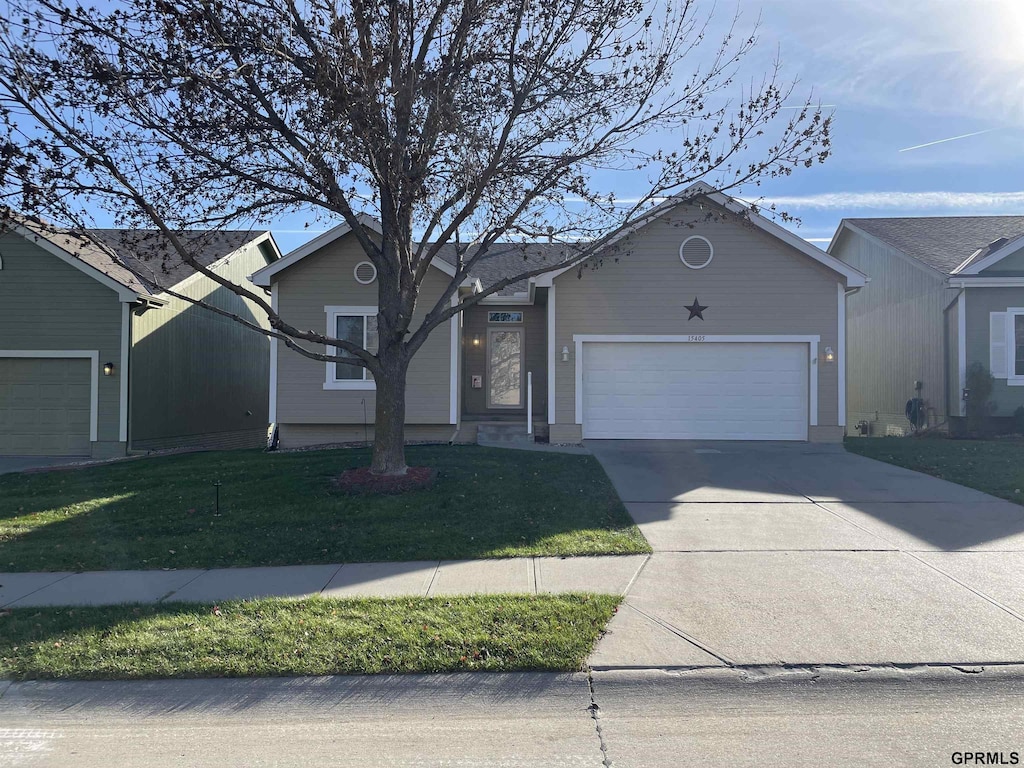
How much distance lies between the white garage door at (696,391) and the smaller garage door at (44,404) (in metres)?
11.4

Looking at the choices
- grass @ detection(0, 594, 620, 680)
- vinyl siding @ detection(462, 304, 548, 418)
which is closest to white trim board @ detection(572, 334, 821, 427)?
vinyl siding @ detection(462, 304, 548, 418)

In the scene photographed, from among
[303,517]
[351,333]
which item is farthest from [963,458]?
[351,333]

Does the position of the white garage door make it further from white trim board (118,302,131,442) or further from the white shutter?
white trim board (118,302,131,442)

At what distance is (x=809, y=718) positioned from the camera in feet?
13.2

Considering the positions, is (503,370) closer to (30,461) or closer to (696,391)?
(696,391)

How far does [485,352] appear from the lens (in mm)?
16984

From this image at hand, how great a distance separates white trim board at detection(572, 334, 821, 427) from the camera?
1435cm

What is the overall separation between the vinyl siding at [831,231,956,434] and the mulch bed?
13375mm

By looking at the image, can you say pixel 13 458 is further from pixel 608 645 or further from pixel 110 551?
pixel 608 645

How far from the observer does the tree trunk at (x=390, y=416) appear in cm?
996

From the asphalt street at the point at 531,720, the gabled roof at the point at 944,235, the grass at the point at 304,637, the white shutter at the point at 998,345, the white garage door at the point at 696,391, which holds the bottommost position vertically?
the asphalt street at the point at 531,720

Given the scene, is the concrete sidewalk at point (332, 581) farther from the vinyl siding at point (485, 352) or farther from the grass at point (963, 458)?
the vinyl siding at point (485, 352)

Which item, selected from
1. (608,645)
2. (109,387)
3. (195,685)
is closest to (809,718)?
(608,645)

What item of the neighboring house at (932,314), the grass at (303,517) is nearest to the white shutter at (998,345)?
the neighboring house at (932,314)
